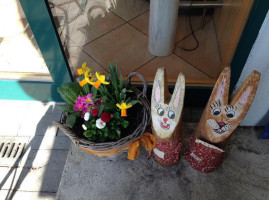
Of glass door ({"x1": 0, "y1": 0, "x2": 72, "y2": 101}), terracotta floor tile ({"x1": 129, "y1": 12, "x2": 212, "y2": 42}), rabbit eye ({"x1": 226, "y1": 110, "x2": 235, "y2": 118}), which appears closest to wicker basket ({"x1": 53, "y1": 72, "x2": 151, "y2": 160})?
rabbit eye ({"x1": 226, "y1": 110, "x2": 235, "y2": 118})

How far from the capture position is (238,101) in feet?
2.69

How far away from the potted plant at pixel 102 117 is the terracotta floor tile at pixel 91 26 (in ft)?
1.68

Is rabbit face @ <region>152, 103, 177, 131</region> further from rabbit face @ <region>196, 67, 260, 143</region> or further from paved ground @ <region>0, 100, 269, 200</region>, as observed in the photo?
paved ground @ <region>0, 100, 269, 200</region>

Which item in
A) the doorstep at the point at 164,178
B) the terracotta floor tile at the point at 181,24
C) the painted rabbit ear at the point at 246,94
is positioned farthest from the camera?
the terracotta floor tile at the point at 181,24

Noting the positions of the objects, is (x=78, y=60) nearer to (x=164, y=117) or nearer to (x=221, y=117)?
(x=164, y=117)

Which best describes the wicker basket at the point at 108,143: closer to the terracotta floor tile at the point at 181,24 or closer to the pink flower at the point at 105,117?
the pink flower at the point at 105,117

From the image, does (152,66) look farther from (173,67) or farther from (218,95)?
(218,95)

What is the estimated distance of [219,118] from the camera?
88cm

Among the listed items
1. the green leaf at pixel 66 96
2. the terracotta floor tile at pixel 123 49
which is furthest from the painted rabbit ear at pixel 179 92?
the terracotta floor tile at pixel 123 49

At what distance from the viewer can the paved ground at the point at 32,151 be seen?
4.21ft

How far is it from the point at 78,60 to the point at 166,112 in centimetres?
83

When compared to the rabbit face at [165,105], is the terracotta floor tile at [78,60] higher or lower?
lower

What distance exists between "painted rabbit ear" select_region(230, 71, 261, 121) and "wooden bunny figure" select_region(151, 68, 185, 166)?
0.18 metres

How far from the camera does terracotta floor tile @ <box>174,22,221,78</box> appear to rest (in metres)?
1.39
